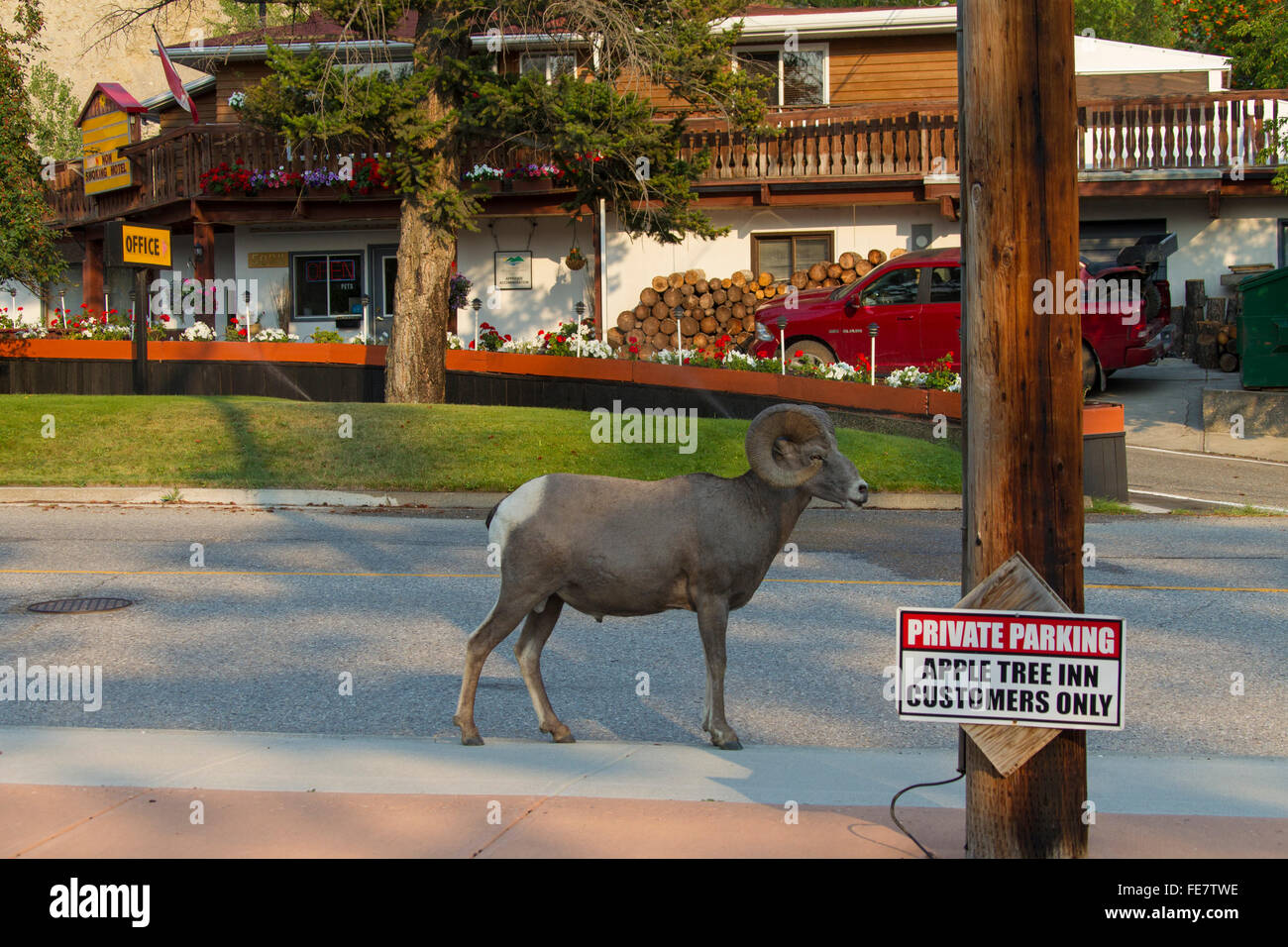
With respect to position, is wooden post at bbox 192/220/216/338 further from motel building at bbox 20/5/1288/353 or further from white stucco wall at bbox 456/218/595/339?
white stucco wall at bbox 456/218/595/339

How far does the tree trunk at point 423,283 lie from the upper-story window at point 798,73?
12122 mm

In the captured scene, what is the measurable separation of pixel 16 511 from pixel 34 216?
15.0 m

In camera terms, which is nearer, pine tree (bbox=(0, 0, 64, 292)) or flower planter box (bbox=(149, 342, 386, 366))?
flower planter box (bbox=(149, 342, 386, 366))

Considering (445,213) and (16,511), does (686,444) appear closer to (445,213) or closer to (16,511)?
(445,213)

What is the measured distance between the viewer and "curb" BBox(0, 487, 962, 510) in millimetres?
15734

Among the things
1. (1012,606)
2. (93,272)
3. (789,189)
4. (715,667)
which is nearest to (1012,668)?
(1012,606)

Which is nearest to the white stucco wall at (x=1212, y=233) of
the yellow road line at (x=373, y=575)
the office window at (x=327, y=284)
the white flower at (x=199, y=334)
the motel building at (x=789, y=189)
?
the motel building at (x=789, y=189)

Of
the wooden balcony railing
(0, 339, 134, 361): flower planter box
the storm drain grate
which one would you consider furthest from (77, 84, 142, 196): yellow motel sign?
the storm drain grate

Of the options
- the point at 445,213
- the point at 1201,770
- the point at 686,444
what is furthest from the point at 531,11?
the point at 1201,770

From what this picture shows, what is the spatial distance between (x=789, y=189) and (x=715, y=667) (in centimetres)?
2343

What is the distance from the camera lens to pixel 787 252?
29719mm

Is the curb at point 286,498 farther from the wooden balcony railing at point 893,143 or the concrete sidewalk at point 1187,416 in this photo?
the wooden balcony railing at point 893,143

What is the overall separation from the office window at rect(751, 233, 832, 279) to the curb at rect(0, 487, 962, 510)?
14.5 meters

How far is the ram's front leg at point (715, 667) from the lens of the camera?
245 inches
